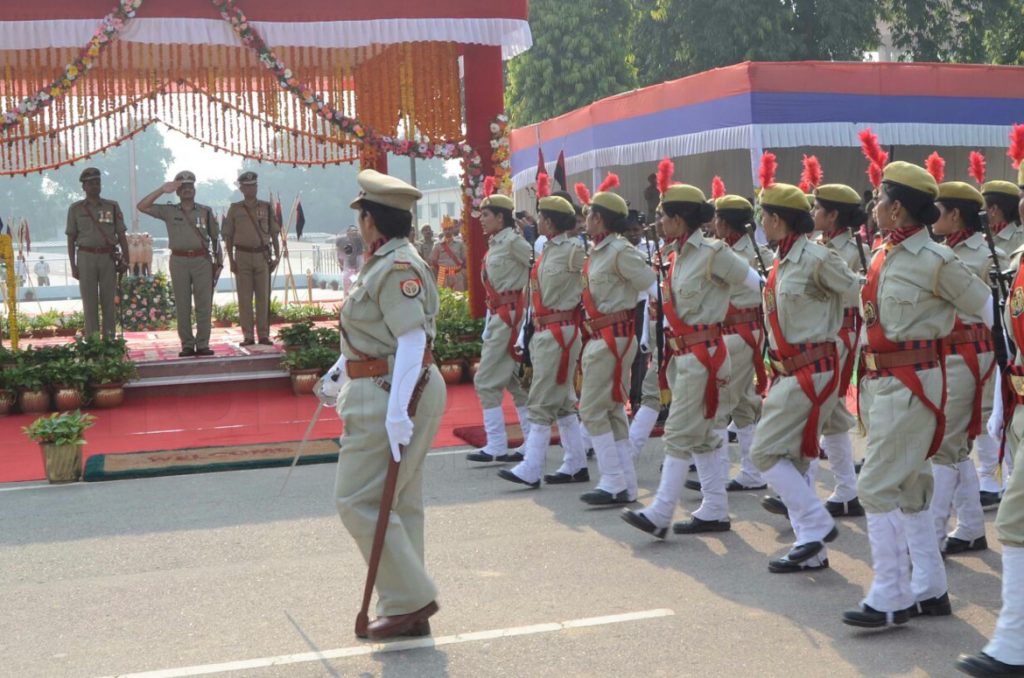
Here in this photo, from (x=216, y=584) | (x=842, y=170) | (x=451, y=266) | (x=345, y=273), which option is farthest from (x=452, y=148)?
(x=842, y=170)

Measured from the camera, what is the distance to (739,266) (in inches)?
281

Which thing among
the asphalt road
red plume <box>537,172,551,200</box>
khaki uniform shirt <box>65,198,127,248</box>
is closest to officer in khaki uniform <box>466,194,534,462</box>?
red plume <box>537,172,551,200</box>

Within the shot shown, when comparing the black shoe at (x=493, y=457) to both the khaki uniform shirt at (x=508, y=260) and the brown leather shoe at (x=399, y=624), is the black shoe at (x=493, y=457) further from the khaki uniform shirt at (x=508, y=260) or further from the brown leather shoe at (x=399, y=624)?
the brown leather shoe at (x=399, y=624)

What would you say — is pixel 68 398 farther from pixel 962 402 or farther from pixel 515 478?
pixel 962 402

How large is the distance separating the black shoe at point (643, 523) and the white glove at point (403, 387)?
204 cm

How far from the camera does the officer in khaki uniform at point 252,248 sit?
14.9 m

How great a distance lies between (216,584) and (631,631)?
7.23ft

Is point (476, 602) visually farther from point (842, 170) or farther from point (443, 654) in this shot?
point (842, 170)

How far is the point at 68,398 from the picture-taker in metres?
12.6

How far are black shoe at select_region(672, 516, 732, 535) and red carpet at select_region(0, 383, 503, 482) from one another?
3.50 metres

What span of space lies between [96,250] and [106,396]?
205cm

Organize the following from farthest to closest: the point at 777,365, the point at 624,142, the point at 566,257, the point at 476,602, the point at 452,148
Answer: the point at 624,142 < the point at 452,148 < the point at 566,257 < the point at 777,365 < the point at 476,602

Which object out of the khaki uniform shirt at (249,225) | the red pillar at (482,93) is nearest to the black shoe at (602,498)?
the red pillar at (482,93)

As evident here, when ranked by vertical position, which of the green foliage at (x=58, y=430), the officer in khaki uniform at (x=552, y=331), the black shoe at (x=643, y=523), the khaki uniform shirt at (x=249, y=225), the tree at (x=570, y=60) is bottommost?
the black shoe at (x=643, y=523)
